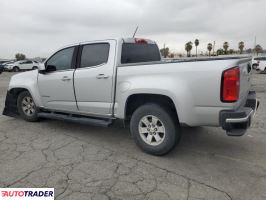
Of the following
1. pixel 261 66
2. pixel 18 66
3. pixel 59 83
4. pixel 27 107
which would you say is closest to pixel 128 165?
pixel 59 83

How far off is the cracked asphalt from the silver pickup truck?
406 mm

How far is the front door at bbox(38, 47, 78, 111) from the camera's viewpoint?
473cm

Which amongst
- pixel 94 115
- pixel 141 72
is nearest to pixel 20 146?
pixel 94 115

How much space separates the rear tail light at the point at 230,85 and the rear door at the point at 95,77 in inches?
70.2

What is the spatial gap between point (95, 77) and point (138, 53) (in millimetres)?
1015

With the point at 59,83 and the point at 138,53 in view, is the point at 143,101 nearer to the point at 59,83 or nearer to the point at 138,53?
the point at 138,53

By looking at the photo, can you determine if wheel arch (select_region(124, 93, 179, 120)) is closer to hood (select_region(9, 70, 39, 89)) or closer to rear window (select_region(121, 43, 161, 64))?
rear window (select_region(121, 43, 161, 64))

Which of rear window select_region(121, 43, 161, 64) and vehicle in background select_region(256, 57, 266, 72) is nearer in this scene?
rear window select_region(121, 43, 161, 64)

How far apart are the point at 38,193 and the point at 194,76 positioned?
2378mm

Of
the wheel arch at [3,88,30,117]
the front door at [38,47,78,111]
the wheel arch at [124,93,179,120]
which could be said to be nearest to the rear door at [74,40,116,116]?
the front door at [38,47,78,111]

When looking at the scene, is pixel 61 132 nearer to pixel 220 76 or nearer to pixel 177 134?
→ pixel 177 134

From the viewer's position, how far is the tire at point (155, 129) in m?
3.59

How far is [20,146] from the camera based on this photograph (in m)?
4.30

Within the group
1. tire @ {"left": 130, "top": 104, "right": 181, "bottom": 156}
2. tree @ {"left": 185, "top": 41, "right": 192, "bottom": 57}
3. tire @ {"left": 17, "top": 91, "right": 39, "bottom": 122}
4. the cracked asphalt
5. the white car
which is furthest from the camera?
tree @ {"left": 185, "top": 41, "right": 192, "bottom": 57}
